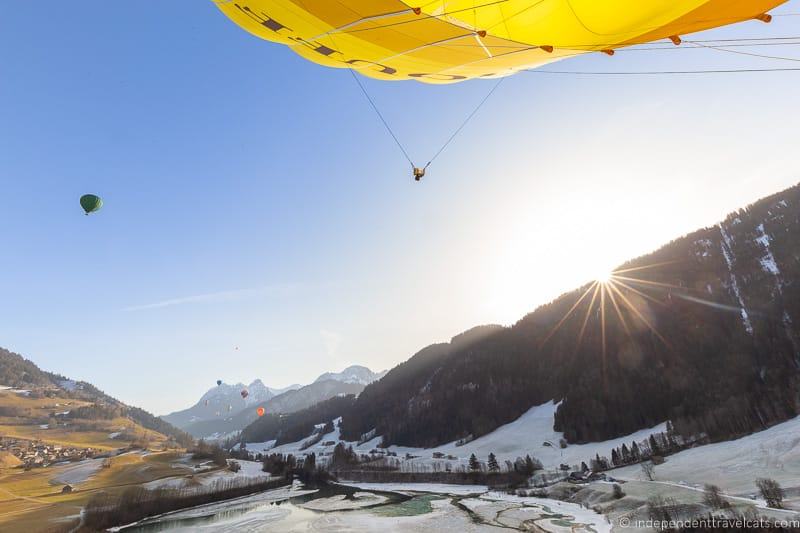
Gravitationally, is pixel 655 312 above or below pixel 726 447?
above

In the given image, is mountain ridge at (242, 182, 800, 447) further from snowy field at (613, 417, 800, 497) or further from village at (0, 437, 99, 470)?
village at (0, 437, 99, 470)

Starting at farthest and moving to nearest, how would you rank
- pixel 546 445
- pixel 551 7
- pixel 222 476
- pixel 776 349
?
pixel 546 445 < pixel 776 349 < pixel 222 476 < pixel 551 7

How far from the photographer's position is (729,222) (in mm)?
166750

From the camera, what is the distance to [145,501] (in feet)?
200

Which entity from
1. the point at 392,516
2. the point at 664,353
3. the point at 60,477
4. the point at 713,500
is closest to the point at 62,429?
the point at 60,477

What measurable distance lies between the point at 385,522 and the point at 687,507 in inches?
1239

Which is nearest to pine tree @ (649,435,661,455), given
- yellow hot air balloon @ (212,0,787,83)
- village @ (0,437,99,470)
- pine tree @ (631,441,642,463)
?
pine tree @ (631,441,642,463)

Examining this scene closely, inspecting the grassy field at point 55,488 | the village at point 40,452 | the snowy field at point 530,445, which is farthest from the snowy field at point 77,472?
the snowy field at point 530,445

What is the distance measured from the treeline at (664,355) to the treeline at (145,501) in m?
102

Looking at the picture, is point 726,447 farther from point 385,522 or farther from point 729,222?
point 729,222

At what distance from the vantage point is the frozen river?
41.4m

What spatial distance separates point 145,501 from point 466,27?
261 ft

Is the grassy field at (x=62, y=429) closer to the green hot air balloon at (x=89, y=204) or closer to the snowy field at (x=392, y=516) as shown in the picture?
the snowy field at (x=392, y=516)

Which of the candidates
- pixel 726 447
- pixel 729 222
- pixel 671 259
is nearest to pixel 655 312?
pixel 671 259
